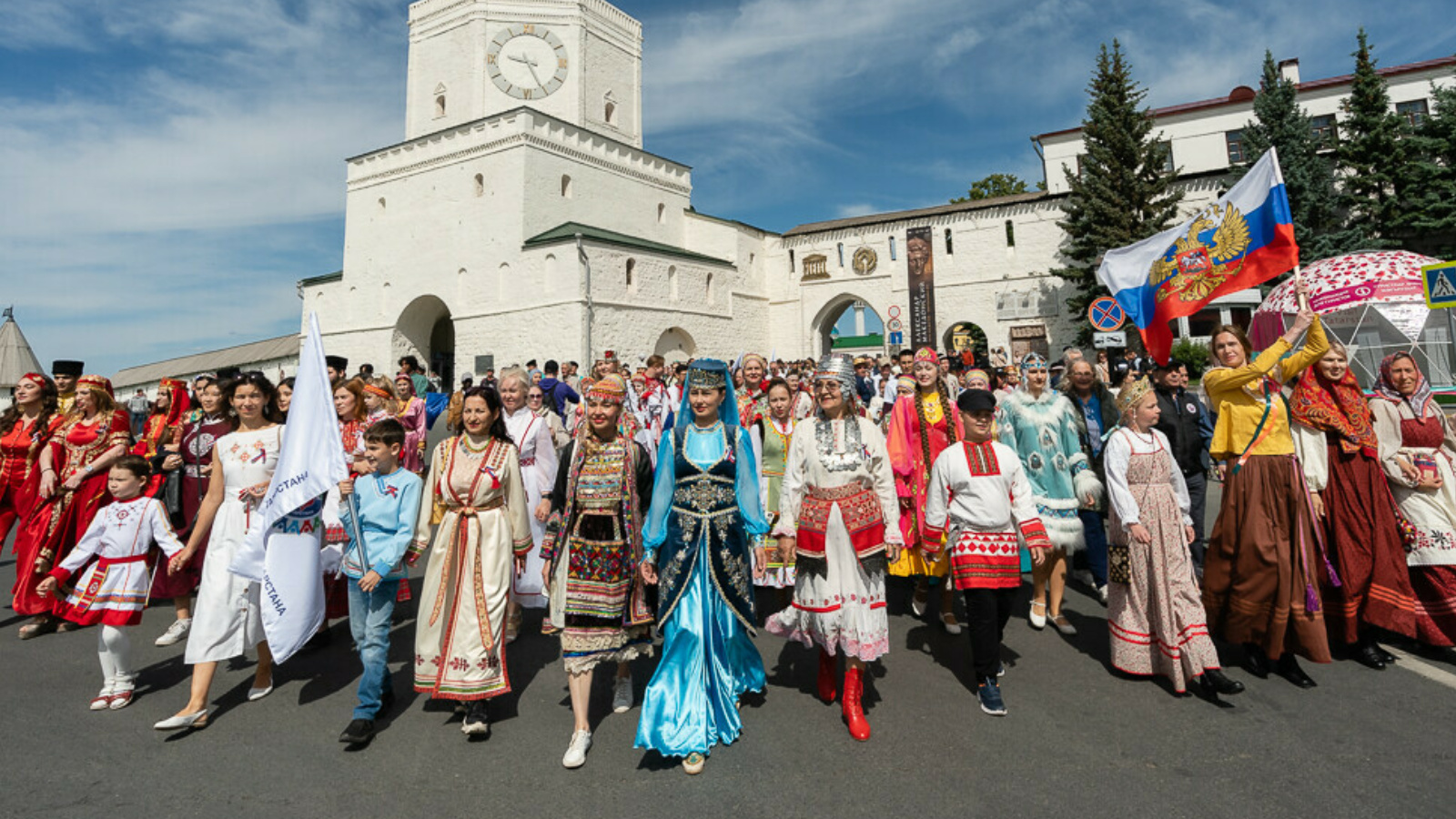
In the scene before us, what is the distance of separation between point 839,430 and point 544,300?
81.2ft

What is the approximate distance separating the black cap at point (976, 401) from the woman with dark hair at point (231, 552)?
4.16 metres

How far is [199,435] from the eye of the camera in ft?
19.1

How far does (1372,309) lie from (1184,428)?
36.8 ft

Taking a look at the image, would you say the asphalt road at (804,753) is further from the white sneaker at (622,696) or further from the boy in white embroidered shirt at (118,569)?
the boy in white embroidered shirt at (118,569)

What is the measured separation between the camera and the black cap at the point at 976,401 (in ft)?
12.6

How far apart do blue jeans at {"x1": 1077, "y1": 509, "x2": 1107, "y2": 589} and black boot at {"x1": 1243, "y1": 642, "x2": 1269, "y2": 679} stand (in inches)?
63.7

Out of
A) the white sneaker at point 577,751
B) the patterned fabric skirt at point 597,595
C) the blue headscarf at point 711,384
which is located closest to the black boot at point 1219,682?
the blue headscarf at point 711,384

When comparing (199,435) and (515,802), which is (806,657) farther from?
(199,435)

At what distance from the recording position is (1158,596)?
402 centimetres

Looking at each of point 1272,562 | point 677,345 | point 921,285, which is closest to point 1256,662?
point 1272,562

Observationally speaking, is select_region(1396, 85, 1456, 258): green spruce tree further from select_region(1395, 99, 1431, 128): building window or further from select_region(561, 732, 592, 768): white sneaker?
select_region(561, 732, 592, 768): white sneaker

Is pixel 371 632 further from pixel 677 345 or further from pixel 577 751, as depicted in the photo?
pixel 677 345

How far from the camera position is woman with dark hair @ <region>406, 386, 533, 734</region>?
360 cm

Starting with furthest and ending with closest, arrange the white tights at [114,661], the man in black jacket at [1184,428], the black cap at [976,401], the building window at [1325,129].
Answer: the building window at [1325,129] < the man in black jacket at [1184,428] < the white tights at [114,661] < the black cap at [976,401]
